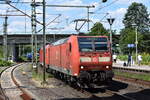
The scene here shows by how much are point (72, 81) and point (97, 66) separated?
2411 millimetres

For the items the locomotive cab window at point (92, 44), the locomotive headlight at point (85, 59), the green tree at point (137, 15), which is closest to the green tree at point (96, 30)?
the locomotive cab window at point (92, 44)

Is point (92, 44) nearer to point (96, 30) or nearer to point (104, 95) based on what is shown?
point (104, 95)

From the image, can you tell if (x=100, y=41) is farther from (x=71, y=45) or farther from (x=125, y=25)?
(x=125, y=25)

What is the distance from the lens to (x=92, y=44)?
19906 millimetres

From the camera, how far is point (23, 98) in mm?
16672

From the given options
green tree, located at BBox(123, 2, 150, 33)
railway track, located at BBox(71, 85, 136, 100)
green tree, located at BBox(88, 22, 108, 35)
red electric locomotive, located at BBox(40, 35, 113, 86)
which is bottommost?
railway track, located at BBox(71, 85, 136, 100)

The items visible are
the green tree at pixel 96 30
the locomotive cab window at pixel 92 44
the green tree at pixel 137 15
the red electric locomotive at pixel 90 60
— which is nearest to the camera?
Answer: the red electric locomotive at pixel 90 60

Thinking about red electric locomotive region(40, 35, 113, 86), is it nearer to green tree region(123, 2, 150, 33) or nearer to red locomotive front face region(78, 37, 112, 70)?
red locomotive front face region(78, 37, 112, 70)

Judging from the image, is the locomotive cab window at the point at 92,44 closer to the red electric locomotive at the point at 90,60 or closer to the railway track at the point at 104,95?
the red electric locomotive at the point at 90,60

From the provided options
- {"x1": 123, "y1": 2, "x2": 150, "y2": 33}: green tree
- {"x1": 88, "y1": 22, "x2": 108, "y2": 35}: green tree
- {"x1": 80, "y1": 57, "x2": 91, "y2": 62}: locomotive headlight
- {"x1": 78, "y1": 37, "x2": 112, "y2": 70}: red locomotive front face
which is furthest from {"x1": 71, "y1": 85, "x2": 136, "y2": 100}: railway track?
{"x1": 123, "y1": 2, "x2": 150, "y2": 33}: green tree

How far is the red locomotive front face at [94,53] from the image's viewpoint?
19.4 m

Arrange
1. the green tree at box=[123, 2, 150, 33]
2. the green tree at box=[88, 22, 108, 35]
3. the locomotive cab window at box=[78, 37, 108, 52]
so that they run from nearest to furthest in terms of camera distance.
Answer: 1. the locomotive cab window at box=[78, 37, 108, 52]
2. the green tree at box=[88, 22, 108, 35]
3. the green tree at box=[123, 2, 150, 33]

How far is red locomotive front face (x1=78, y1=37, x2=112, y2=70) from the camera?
19.4m

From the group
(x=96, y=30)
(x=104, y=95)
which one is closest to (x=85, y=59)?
(x=104, y=95)
